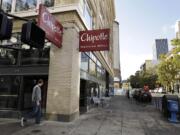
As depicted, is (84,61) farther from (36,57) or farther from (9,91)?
(9,91)

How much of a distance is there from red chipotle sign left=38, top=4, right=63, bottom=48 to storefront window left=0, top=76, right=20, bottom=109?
125 inches

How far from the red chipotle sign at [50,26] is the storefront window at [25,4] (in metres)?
2.76

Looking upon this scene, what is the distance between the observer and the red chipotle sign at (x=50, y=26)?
6.64 meters

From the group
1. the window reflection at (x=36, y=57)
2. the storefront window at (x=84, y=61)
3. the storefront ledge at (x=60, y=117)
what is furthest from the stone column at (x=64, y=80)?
the storefront window at (x=84, y=61)

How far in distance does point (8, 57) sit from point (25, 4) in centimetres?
312

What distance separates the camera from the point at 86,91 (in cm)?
1262

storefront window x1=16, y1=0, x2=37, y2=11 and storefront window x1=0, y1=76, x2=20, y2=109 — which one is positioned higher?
storefront window x1=16, y1=0, x2=37, y2=11

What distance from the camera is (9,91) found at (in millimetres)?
9742

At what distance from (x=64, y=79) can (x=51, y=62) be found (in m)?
1.12

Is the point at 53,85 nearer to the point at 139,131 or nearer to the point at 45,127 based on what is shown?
the point at 45,127

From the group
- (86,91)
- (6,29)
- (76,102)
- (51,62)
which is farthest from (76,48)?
(6,29)

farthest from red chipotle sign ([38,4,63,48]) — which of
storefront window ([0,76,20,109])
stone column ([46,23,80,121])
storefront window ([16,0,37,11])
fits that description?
storefront window ([0,76,20,109])

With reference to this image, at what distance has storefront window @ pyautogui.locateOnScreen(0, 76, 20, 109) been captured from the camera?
9594 mm

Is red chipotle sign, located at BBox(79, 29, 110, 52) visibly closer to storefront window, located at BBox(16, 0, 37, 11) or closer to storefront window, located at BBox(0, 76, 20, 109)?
storefront window, located at BBox(16, 0, 37, 11)
